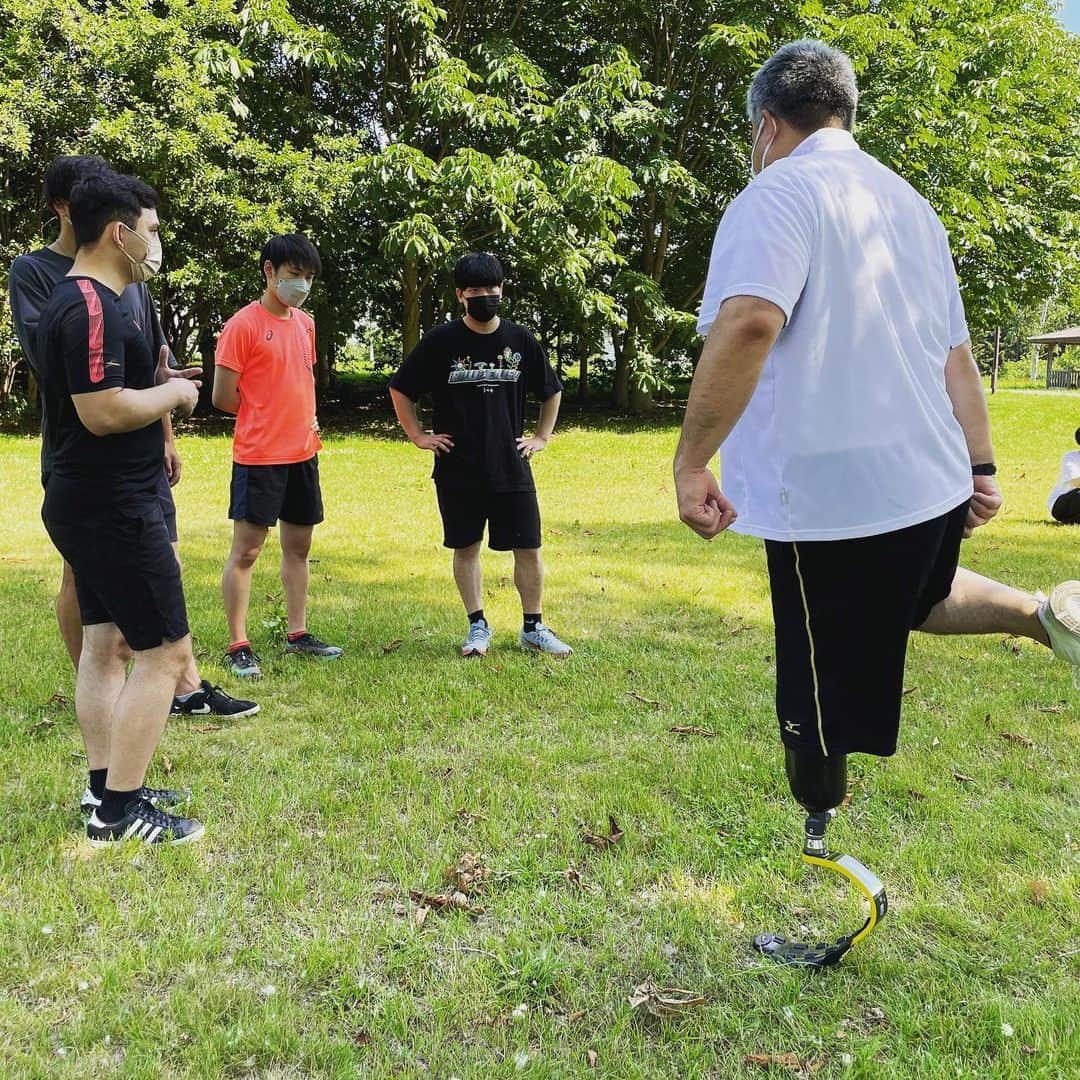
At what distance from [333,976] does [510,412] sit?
11.1 ft

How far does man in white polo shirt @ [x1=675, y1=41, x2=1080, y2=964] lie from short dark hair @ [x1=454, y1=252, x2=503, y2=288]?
2624 millimetres

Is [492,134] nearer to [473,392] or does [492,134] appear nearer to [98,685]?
[473,392]

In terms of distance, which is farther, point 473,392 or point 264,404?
point 473,392

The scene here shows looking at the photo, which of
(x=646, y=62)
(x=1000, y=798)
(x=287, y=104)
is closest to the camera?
(x=1000, y=798)

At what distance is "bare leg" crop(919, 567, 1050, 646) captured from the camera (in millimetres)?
2508

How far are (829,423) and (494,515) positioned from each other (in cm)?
318

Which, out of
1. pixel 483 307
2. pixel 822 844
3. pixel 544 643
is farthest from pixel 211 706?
pixel 822 844

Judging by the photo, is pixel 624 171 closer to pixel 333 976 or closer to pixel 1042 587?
pixel 1042 587

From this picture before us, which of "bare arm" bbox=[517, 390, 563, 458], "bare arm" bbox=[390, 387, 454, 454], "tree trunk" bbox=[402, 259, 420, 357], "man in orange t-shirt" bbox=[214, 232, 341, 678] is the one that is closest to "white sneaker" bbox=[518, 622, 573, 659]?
"bare arm" bbox=[517, 390, 563, 458]

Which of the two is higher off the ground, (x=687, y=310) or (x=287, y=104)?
(x=287, y=104)

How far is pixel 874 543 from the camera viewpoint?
221 centimetres

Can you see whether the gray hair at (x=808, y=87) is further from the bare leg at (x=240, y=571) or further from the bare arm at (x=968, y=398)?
the bare leg at (x=240, y=571)

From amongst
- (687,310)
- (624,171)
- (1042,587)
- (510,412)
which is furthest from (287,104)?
(1042,587)

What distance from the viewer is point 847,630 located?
87.3 inches
